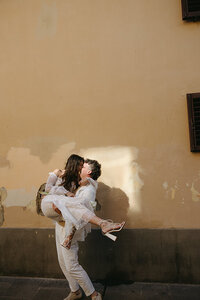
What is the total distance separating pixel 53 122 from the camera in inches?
165

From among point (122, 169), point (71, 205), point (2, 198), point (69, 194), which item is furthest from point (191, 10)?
point (2, 198)

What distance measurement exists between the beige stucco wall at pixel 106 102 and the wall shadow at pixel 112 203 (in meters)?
0.02

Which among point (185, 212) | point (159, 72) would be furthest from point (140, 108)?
point (185, 212)

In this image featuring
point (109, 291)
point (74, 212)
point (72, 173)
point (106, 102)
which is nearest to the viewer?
point (74, 212)

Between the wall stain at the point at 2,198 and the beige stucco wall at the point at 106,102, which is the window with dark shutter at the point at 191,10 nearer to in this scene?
the beige stucco wall at the point at 106,102

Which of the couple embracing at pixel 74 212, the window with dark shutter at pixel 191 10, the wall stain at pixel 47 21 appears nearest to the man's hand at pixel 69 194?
the couple embracing at pixel 74 212

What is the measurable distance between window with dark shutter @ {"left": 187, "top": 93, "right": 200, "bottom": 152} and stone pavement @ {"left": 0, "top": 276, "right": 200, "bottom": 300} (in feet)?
6.34

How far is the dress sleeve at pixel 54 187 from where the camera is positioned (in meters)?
3.18

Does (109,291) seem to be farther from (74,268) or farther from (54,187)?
(54,187)

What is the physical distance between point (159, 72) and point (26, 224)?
3.18 m

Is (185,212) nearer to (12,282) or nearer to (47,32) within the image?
(12,282)

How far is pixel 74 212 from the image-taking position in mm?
2998

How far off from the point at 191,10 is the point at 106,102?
6.21 feet

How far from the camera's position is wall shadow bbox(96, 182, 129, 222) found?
3.88 metres
